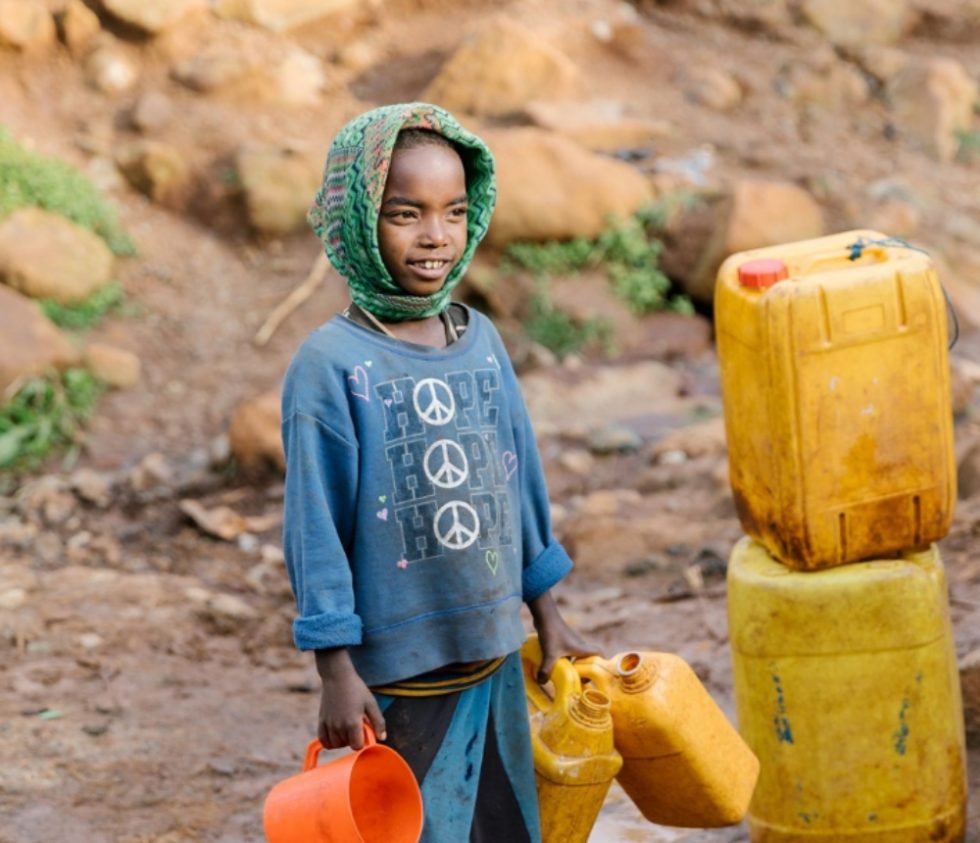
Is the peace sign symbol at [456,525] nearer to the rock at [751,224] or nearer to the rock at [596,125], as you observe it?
the rock at [751,224]

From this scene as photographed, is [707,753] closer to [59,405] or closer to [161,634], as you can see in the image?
[161,634]

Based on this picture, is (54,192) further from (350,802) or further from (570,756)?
(350,802)

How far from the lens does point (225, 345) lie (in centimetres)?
805

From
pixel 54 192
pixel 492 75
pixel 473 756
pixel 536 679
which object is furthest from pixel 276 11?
pixel 473 756

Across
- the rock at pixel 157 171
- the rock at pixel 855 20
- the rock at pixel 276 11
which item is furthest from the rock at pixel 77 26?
the rock at pixel 855 20

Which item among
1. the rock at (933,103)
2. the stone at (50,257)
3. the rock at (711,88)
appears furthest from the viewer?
the rock at (933,103)

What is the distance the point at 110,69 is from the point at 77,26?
374 millimetres

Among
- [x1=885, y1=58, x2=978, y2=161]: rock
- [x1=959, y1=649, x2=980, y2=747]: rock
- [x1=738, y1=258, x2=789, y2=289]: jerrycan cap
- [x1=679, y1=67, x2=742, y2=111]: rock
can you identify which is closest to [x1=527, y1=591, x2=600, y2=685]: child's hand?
[x1=738, y1=258, x2=789, y2=289]: jerrycan cap

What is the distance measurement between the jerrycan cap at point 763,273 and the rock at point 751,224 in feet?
16.6

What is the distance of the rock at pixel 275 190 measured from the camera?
342 inches

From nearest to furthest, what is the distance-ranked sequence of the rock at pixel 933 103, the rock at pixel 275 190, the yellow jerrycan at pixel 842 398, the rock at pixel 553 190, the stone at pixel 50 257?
1. the yellow jerrycan at pixel 842 398
2. the stone at pixel 50 257
3. the rock at pixel 553 190
4. the rock at pixel 275 190
5. the rock at pixel 933 103

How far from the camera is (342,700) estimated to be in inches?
93.3

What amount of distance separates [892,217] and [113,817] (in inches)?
261

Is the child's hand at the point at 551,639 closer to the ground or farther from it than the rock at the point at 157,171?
farther from it
